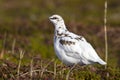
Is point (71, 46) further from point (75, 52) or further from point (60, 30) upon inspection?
point (60, 30)

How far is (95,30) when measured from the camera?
75.8ft

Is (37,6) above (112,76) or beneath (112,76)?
above

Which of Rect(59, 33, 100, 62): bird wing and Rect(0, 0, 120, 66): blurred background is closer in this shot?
Rect(59, 33, 100, 62): bird wing

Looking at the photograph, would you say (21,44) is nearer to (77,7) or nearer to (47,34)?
(47,34)

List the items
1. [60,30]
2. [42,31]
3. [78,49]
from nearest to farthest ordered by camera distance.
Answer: [78,49], [60,30], [42,31]

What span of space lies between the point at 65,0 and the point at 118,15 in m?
9.23

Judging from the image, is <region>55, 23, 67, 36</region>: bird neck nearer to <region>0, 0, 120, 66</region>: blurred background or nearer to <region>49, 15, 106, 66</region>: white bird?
<region>49, 15, 106, 66</region>: white bird

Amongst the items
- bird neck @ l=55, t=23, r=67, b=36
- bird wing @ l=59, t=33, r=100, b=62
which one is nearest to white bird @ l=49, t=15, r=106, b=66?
bird wing @ l=59, t=33, r=100, b=62

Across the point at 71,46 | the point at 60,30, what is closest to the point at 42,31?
the point at 60,30

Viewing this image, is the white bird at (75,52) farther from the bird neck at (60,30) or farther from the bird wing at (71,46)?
the bird neck at (60,30)

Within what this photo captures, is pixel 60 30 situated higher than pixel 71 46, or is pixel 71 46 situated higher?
pixel 60 30

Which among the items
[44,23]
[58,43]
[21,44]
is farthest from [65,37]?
[44,23]

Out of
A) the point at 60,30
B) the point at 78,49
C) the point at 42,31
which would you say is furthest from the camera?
the point at 42,31

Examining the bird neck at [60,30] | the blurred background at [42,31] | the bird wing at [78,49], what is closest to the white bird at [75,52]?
the bird wing at [78,49]
